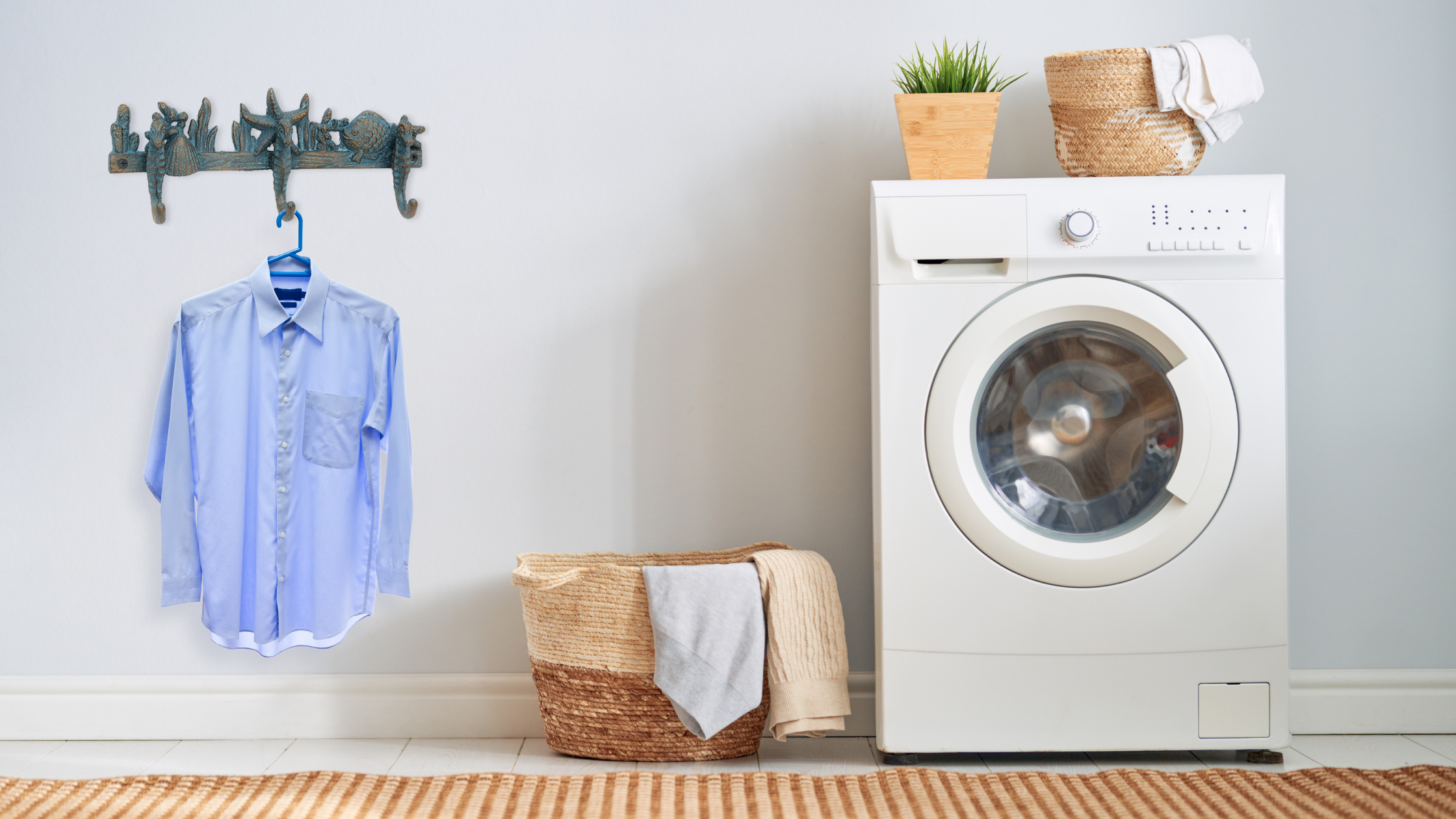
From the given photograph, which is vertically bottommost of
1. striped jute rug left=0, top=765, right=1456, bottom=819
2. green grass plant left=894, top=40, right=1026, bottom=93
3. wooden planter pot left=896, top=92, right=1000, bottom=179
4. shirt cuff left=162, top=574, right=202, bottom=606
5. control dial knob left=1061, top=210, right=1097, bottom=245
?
striped jute rug left=0, top=765, right=1456, bottom=819

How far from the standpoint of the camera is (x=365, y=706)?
5.53ft

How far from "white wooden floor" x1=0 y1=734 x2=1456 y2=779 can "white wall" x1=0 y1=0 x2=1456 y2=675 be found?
0.49 feet

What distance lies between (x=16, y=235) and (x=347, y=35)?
0.73 metres

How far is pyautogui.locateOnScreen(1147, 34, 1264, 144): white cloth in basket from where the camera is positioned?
1435 mm

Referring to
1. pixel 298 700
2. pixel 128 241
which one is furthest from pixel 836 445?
pixel 128 241

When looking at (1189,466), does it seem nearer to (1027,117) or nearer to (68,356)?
(1027,117)

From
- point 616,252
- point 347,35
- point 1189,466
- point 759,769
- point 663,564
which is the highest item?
point 347,35

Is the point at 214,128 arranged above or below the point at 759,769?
above

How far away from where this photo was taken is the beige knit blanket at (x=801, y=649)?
4.74 ft

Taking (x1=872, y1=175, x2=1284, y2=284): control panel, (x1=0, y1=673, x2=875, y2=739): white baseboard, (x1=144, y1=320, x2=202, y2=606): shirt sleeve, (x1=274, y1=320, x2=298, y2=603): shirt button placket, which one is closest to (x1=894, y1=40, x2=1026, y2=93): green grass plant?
(x1=872, y1=175, x2=1284, y2=284): control panel

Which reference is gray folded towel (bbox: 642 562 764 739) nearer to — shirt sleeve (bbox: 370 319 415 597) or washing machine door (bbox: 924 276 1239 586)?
washing machine door (bbox: 924 276 1239 586)

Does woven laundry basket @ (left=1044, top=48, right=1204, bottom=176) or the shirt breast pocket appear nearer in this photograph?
woven laundry basket @ (left=1044, top=48, right=1204, bottom=176)

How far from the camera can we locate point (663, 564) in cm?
166

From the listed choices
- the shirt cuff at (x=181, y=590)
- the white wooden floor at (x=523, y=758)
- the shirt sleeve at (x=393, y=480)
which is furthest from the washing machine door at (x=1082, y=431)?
the shirt cuff at (x=181, y=590)
